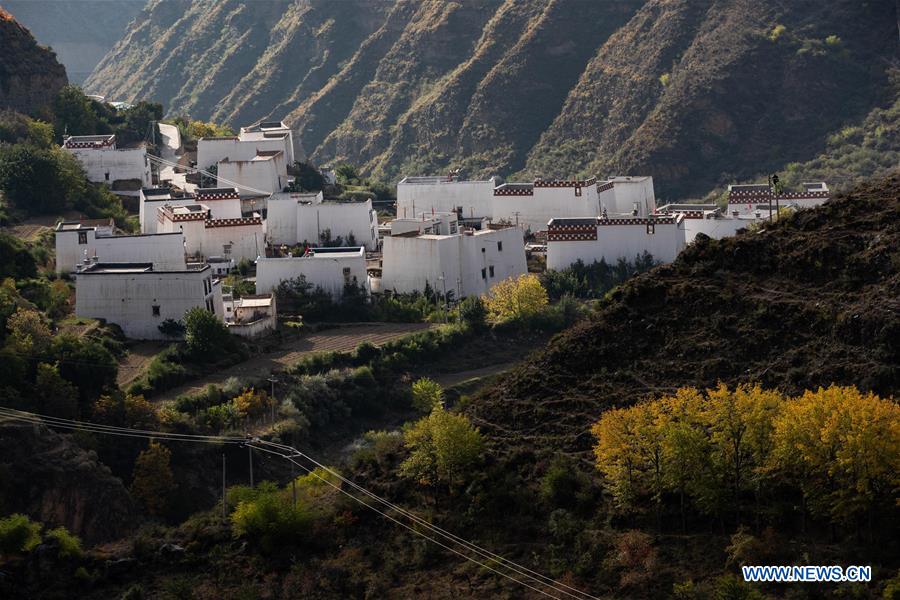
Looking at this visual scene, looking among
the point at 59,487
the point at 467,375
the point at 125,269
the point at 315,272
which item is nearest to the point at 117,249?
the point at 125,269

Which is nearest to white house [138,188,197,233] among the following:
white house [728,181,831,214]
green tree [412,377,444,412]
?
green tree [412,377,444,412]

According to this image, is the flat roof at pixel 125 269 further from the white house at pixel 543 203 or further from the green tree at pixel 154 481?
the white house at pixel 543 203

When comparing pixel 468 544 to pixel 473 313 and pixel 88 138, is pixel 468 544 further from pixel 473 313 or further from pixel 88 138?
pixel 88 138

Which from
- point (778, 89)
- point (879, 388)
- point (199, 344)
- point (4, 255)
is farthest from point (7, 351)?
point (778, 89)

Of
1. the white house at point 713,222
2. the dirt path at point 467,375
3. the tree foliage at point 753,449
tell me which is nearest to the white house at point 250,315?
the dirt path at point 467,375

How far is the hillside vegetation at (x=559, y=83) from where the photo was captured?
9975cm

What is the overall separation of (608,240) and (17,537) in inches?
1281

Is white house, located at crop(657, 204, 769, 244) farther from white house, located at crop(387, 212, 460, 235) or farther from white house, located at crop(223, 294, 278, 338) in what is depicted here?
white house, located at crop(223, 294, 278, 338)

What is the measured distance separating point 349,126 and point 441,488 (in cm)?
8529

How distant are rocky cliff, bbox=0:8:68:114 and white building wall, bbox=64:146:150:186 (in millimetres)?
6861

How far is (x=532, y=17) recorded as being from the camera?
120 metres

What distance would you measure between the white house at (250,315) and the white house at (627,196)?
18.3m

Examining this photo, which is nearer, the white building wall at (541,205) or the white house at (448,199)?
the white building wall at (541,205)

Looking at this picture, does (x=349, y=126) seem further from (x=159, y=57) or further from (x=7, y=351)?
(x=7, y=351)
